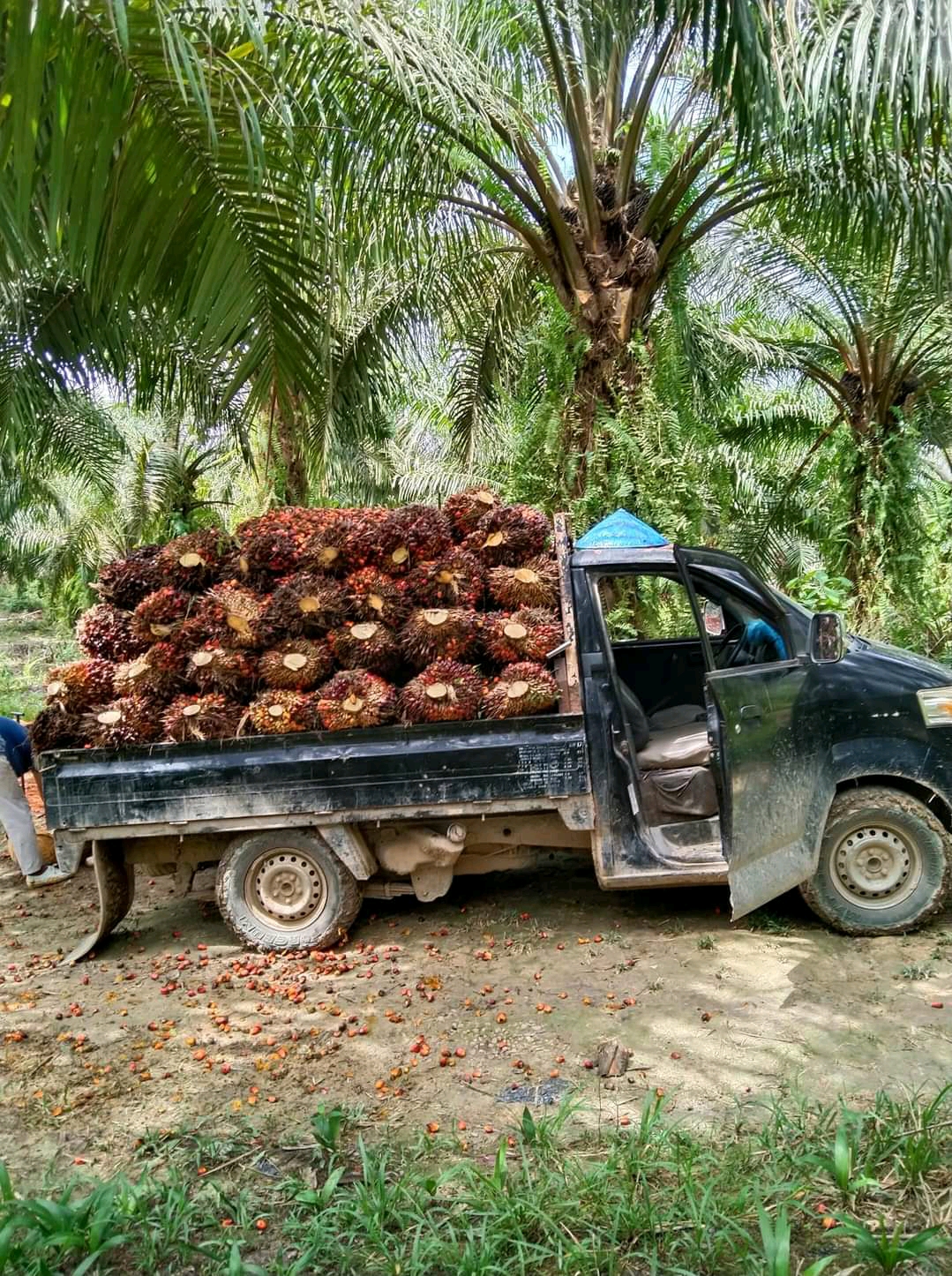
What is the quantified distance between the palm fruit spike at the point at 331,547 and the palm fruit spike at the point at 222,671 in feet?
2.10

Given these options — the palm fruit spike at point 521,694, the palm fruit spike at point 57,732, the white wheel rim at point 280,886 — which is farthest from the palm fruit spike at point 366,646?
the palm fruit spike at point 57,732

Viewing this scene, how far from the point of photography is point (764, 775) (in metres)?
4.45

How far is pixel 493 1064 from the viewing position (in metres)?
3.79

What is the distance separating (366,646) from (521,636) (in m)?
0.82

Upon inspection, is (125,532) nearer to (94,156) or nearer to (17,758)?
(17,758)

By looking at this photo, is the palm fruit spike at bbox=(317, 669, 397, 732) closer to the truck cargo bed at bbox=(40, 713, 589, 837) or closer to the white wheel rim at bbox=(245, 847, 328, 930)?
the truck cargo bed at bbox=(40, 713, 589, 837)

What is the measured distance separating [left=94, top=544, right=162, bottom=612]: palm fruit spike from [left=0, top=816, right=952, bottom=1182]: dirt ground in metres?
1.74

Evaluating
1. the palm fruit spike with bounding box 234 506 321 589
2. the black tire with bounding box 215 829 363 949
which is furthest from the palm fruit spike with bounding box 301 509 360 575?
the black tire with bounding box 215 829 363 949

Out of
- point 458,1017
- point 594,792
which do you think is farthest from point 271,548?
point 458,1017

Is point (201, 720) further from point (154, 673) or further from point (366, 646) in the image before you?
point (366, 646)

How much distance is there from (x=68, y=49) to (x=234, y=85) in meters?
0.94

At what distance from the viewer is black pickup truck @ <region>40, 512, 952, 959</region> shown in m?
4.65

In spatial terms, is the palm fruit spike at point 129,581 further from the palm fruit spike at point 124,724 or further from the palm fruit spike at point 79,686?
the palm fruit spike at point 124,724

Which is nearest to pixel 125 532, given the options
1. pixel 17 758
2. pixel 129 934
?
pixel 17 758
